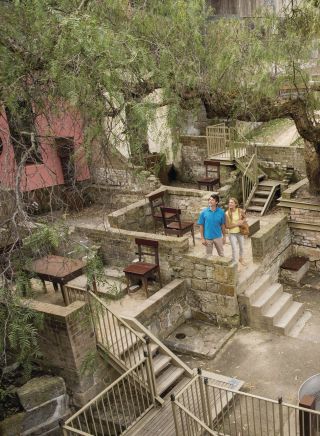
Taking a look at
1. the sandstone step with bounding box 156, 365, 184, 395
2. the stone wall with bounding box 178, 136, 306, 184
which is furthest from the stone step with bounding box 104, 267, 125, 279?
the stone wall with bounding box 178, 136, 306, 184

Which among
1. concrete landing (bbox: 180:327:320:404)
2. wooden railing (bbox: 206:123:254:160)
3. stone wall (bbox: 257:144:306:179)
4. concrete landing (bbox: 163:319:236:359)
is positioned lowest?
concrete landing (bbox: 180:327:320:404)

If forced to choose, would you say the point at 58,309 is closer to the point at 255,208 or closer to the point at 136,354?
the point at 136,354

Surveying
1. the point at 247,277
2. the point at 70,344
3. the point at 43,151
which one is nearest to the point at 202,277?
the point at 247,277

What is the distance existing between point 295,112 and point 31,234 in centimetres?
816

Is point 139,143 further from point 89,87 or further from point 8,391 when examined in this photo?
point 8,391

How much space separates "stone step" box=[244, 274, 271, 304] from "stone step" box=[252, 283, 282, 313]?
3.1 inches

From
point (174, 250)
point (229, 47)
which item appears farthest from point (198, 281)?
point (229, 47)

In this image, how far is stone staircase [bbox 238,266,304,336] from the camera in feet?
32.4

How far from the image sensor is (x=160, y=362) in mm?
8297

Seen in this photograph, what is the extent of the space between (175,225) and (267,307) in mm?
3144

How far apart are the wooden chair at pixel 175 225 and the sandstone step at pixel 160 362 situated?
376cm

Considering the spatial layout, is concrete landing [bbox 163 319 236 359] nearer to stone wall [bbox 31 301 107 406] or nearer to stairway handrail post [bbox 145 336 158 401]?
stairway handrail post [bbox 145 336 158 401]

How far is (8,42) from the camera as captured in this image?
627cm

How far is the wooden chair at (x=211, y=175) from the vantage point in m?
15.7
